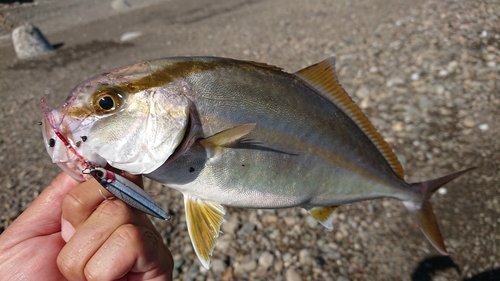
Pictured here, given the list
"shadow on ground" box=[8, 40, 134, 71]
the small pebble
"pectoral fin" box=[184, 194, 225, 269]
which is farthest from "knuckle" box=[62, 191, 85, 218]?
"shadow on ground" box=[8, 40, 134, 71]

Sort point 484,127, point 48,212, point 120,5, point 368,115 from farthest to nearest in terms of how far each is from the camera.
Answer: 1. point 120,5
2. point 368,115
3. point 484,127
4. point 48,212

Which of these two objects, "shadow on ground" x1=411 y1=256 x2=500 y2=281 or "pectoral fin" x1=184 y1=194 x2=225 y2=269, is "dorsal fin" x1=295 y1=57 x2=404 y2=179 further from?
"shadow on ground" x1=411 y1=256 x2=500 y2=281

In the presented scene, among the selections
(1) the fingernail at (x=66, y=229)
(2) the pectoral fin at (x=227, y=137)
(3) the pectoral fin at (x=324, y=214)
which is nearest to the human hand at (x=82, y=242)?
(1) the fingernail at (x=66, y=229)

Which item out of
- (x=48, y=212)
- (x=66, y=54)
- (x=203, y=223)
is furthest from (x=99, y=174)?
(x=66, y=54)

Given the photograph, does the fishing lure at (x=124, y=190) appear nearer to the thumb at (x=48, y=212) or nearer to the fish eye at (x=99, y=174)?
the fish eye at (x=99, y=174)

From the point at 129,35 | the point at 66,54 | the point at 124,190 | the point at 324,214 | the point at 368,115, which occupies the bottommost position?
the point at 129,35

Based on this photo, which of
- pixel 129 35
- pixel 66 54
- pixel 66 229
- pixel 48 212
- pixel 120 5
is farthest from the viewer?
Answer: pixel 120 5

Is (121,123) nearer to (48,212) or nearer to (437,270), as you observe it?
→ (48,212)
